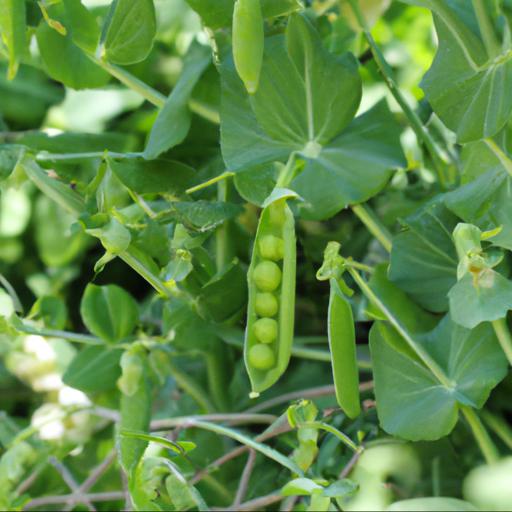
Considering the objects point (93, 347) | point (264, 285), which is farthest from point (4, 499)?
point (264, 285)

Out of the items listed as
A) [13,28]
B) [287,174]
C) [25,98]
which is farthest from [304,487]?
[25,98]

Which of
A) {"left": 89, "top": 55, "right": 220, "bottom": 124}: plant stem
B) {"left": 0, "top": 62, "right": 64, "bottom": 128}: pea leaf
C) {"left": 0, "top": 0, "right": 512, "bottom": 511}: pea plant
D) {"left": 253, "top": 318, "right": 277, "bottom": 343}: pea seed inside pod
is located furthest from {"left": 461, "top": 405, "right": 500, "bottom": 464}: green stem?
{"left": 0, "top": 62, "right": 64, "bottom": 128}: pea leaf

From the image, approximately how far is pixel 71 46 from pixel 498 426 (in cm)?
29

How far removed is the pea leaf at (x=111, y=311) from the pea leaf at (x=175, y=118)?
0.35ft

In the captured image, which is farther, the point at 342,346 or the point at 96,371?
the point at 96,371

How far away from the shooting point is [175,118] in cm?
41

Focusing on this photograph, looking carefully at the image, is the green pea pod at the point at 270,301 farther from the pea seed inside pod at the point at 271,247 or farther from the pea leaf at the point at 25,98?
the pea leaf at the point at 25,98

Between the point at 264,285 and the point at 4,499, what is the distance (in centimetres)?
20

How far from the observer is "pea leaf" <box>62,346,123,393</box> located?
0.44 meters

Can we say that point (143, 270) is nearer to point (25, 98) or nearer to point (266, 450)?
point (266, 450)

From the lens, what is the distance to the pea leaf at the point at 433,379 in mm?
358

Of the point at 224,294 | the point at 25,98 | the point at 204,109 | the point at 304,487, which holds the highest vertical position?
the point at 25,98

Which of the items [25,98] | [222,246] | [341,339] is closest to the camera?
[341,339]

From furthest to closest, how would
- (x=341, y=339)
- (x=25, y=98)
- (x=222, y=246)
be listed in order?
(x=25, y=98), (x=222, y=246), (x=341, y=339)
